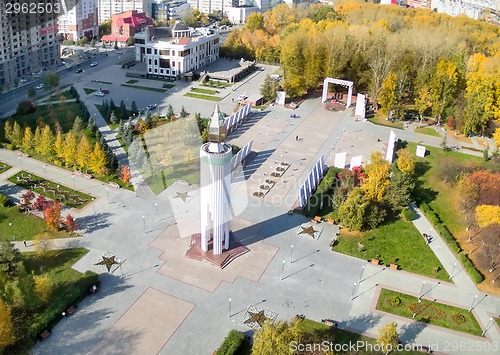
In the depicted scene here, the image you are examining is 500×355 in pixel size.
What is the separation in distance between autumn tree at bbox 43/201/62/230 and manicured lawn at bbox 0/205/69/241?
536 millimetres

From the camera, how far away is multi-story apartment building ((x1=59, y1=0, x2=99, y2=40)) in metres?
88.4

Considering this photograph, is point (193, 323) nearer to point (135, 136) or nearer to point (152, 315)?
point (152, 315)

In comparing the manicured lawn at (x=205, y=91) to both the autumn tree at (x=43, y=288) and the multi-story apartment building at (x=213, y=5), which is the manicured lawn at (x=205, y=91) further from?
the multi-story apartment building at (x=213, y=5)

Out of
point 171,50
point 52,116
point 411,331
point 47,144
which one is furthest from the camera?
point 171,50

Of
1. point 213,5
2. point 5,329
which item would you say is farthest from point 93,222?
point 213,5

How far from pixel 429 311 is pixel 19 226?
28.0m

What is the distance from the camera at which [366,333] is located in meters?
25.9

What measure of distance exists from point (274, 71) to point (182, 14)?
46418 mm

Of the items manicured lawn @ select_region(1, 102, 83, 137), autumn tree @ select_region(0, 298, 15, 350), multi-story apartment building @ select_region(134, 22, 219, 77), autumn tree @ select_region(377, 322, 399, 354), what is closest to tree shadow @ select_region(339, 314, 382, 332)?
autumn tree @ select_region(377, 322, 399, 354)

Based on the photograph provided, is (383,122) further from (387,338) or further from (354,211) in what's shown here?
(387,338)

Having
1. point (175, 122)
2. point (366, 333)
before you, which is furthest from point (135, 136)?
point (366, 333)

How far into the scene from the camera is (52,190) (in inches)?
1489

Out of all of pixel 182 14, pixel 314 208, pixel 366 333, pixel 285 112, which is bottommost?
pixel 366 333

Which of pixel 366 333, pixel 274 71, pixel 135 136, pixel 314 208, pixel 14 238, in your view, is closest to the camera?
pixel 366 333
